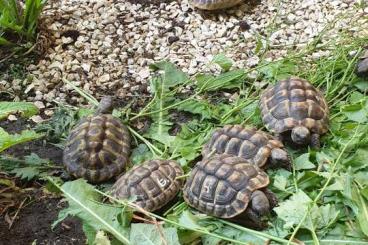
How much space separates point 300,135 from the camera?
3.01 metres

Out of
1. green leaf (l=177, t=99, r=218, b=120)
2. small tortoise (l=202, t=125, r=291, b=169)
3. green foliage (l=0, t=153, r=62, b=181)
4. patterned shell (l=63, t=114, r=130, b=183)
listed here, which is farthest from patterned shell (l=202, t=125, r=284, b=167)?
green foliage (l=0, t=153, r=62, b=181)

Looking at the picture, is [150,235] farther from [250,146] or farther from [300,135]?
[300,135]

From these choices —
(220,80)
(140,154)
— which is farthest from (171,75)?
(140,154)

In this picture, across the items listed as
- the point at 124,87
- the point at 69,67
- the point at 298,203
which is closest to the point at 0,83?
the point at 69,67

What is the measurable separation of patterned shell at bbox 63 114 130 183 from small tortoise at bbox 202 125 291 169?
1.49ft

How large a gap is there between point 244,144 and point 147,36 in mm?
1424

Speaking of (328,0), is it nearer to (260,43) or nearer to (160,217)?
(260,43)

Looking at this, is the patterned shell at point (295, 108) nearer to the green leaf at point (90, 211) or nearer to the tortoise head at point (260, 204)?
the tortoise head at point (260, 204)

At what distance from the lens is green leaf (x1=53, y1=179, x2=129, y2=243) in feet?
8.76

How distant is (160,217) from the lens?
8.81 feet

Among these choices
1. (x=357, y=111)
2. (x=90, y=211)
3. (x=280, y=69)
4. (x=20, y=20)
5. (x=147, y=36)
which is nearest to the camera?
(x=90, y=211)

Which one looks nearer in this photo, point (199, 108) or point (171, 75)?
point (199, 108)

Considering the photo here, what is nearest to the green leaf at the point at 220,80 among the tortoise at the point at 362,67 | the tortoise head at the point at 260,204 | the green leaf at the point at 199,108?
the green leaf at the point at 199,108

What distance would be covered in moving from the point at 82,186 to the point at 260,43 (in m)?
1.47
